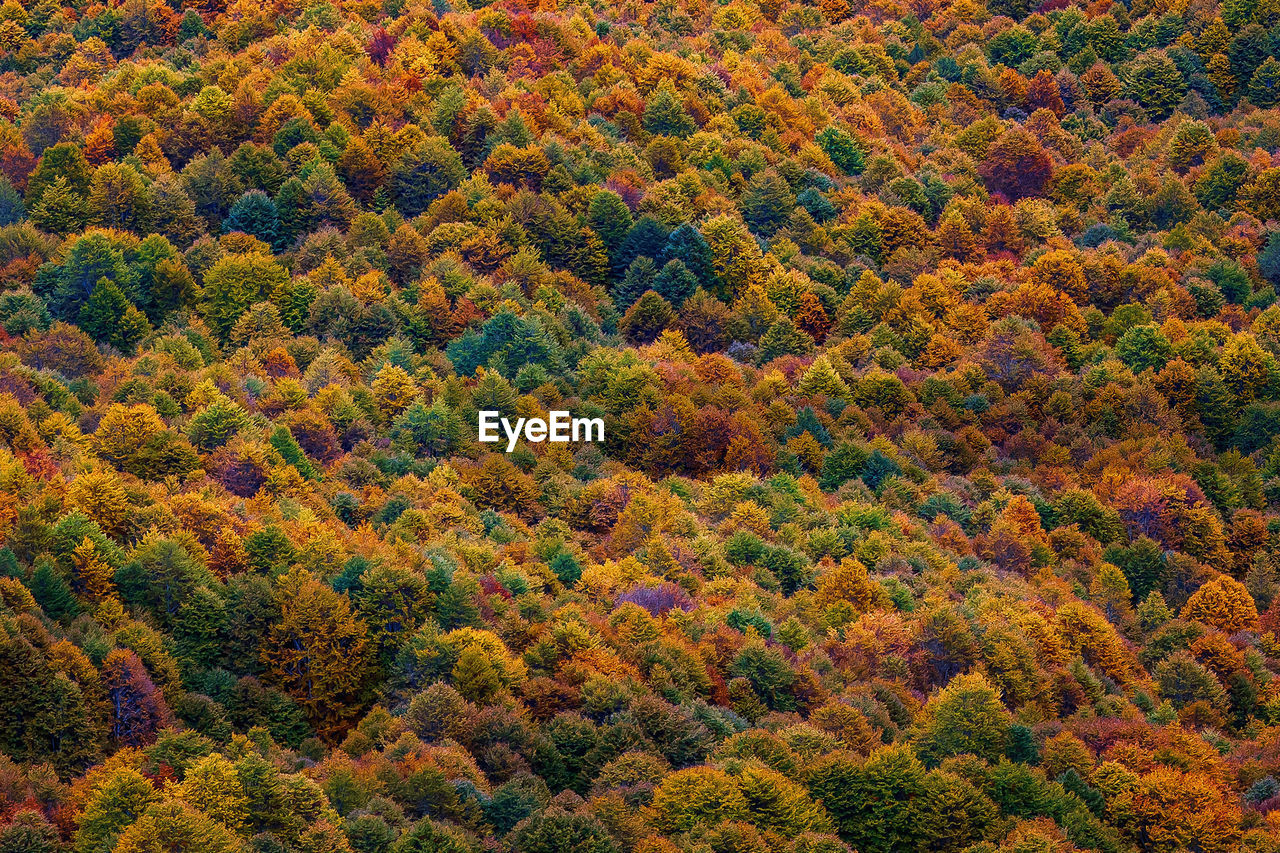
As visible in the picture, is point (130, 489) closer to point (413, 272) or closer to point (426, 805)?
point (426, 805)

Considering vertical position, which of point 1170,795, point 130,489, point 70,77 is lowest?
point 1170,795

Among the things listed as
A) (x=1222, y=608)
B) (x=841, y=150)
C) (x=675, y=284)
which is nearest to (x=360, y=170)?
(x=675, y=284)

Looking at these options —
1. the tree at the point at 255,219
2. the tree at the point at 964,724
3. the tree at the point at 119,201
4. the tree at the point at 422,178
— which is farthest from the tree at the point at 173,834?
the tree at the point at 422,178

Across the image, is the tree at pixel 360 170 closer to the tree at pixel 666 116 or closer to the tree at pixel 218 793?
the tree at pixel 666 116

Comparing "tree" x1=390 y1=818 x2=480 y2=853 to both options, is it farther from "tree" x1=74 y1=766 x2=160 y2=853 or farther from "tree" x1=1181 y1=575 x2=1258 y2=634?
"tree" x1=1181 y1=575 x2=1258 y2=634

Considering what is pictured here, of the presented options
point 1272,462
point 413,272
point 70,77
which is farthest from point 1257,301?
point 70,77

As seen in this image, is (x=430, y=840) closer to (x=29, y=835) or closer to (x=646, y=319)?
(x=29, y=835)

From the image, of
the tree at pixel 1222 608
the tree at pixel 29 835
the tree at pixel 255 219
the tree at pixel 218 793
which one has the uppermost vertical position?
the tree at pixel 255 219

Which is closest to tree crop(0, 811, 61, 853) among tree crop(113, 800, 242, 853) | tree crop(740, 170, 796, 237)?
tree crop(113, 800, 242, 853)
